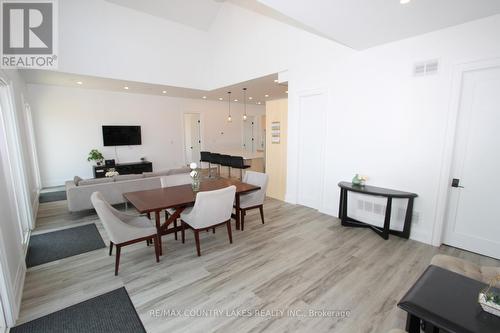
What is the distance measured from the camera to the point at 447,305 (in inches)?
54.1

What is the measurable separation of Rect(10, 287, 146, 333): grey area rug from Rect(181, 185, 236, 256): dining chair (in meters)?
1.01

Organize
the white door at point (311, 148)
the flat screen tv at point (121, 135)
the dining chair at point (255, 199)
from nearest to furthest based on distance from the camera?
1. the dining chair at point (255, 199)
2. the white door at point (311, 148)
3. the flat screen tv at point (121, 135)

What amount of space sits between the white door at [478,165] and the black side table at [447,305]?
6.48ft

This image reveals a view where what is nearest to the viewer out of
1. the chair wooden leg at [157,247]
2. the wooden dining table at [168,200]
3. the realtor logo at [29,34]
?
the wooden dining table at [168,200]

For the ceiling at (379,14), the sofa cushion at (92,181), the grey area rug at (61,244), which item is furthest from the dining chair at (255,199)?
the sofa cushion at (92,181)

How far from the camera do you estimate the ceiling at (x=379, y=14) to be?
7.68ft

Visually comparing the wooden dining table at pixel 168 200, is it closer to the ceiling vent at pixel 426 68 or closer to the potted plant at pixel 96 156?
the ceiling vent at pixel 426 68

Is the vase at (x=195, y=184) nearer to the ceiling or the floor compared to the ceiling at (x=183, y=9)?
nearer to the floor

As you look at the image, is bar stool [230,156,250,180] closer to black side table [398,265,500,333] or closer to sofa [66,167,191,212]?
sofa [66,167,191,212]

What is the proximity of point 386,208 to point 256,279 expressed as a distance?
2.29m

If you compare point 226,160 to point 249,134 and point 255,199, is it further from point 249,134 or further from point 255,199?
point 249,134

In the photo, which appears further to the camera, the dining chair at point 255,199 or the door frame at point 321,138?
the door frame at point 321,138

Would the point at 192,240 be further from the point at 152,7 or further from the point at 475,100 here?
the point at 152,7

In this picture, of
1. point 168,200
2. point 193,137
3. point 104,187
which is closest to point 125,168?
point 193,137
